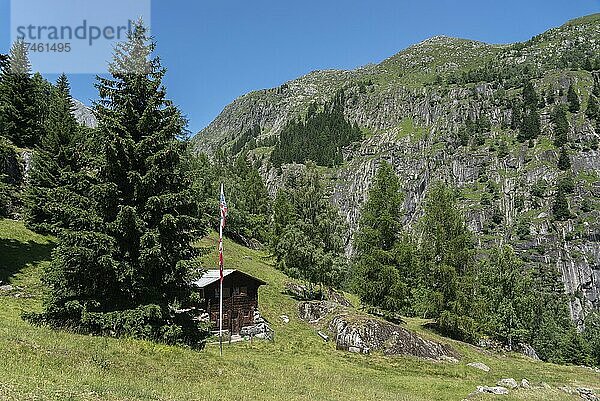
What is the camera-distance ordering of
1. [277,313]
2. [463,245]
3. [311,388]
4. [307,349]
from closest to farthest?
1. [311,388]
2. [307,349]
3. [277,313]
4. [463,245]

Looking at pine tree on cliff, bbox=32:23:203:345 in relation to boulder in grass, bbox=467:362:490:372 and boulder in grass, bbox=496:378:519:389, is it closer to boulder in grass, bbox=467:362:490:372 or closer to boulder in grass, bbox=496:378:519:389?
boulder in grass, bbox=496:378:519:389

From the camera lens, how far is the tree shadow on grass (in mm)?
→ 29047

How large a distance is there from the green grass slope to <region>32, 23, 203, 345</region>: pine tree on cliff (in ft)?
4.63

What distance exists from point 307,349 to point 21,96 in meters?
40.8

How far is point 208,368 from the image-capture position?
16906mm

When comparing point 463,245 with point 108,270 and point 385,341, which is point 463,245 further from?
point 108,270

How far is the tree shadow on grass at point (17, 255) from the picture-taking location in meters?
29.0

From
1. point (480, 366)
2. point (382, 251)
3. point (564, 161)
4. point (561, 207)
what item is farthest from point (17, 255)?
point (564, 161)

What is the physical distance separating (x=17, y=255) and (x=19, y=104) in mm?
24878

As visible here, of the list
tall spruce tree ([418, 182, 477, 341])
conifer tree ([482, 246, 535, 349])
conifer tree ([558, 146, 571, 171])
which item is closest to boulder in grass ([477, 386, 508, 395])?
tall spruce tree ([418, 182, 477, 341])

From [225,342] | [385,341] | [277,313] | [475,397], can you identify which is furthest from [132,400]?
[277,313]

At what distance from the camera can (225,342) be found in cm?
3184

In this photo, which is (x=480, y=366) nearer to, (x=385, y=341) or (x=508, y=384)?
(x=385, y=341)

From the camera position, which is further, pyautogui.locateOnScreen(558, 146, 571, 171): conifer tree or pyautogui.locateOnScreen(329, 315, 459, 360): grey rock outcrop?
pyautogui.locateOnScreen(558, 146, 571, 171): conifer tree
